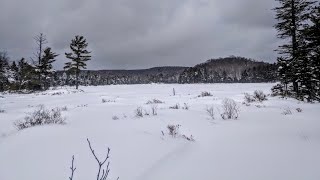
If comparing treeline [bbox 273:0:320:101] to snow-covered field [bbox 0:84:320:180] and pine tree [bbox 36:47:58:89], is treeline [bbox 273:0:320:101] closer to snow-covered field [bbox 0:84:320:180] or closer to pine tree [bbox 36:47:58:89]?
snow-covered field [bbox 0:84:320:180]

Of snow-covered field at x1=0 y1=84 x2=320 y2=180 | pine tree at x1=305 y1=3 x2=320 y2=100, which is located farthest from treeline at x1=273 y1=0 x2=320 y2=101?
snow-covered field at x1=0 y1=84 x2=320 y2=180

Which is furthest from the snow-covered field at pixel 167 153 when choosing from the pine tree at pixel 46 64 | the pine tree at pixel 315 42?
the pine tree at pixel 46 64

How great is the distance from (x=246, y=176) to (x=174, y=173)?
37.0 inches

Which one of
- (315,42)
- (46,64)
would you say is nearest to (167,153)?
(315,42)

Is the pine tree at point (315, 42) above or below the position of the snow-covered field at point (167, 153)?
above

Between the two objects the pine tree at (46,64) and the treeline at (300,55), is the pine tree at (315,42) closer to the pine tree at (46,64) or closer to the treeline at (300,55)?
the treeline at (300,55)

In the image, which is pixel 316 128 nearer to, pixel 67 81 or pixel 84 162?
pixel 84 162

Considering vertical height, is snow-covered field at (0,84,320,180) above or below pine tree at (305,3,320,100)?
below

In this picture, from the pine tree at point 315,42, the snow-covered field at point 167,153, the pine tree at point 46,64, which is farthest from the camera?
the pine tree at point 46,64

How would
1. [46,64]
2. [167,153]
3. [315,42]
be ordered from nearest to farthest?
1. [167,153]
2. [315,42]
3. [46,64]

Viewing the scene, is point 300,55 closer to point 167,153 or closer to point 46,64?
point 167,153

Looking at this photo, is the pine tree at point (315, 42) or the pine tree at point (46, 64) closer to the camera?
the pine tree at point (315, 42)

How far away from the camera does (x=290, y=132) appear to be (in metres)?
6.44

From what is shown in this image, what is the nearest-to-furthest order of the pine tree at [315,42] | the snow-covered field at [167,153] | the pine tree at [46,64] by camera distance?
the snow-covered field at [167,153] < the pine tree at [315,42] < the pine tree at [46,64]
